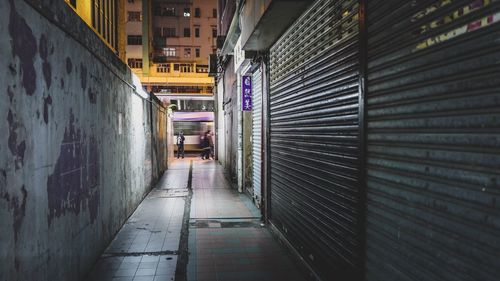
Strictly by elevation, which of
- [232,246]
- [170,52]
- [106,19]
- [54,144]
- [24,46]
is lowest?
[232,246]

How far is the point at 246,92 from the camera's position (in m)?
12.3

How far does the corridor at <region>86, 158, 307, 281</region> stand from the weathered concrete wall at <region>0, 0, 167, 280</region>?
21.8 inches

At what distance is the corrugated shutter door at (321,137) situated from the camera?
4406mm

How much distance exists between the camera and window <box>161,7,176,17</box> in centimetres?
6228

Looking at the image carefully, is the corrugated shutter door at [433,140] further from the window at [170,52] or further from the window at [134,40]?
the window at [170,52]

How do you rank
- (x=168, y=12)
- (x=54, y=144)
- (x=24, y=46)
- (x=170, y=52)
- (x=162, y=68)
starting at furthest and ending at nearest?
(x=168, y=12) → (x=170, y=52) → (x=162, y=68) → (x=54, y=144) → (x=24, y=46)

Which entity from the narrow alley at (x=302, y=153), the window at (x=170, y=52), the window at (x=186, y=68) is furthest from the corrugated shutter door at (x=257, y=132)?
the window at (x=170, y=52)

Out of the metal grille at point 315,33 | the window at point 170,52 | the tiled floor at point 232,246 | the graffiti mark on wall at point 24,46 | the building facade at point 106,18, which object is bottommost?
the tiled floor at point 232,246

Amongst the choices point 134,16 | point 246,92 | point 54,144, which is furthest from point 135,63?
point 54,144

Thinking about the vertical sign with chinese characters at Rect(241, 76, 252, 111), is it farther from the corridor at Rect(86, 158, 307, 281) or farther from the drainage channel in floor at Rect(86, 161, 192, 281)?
the drainage channel in floor at Rect(86, 161, 192, 281)

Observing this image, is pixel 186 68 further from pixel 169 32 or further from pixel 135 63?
pixel 169 32

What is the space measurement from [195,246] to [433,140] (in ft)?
18.9

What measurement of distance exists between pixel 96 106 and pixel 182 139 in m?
24.6

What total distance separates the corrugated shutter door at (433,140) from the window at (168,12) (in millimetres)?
63334
